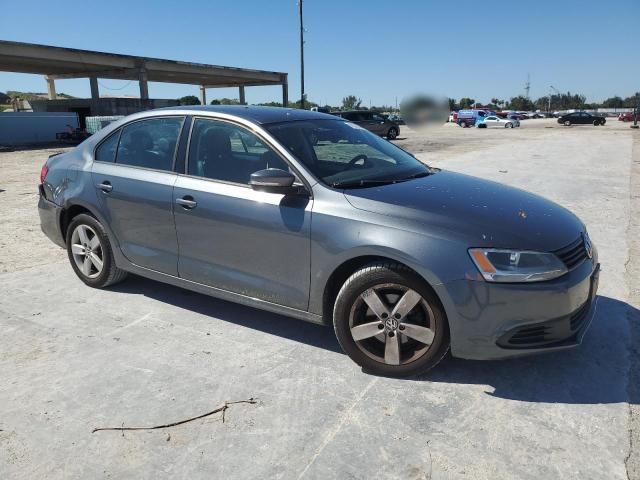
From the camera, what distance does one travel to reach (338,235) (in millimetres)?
3131

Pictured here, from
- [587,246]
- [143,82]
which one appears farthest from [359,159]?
[143,82]

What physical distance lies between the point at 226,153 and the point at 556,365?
266cm

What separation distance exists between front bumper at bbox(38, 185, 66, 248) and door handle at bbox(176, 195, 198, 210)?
1.64 metres

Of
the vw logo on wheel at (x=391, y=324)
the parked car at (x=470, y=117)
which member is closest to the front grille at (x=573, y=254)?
the vw logo on wheel at (x=391, y=324)

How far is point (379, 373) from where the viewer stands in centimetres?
318

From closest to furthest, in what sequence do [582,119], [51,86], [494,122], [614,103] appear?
1. [51,86]
2. [494,122]
3. [582,119]
4. [614,103]

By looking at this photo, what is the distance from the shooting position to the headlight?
9.14 ft

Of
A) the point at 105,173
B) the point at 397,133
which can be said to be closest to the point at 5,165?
the point at 105,173

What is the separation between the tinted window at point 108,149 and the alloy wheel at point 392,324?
2624mm

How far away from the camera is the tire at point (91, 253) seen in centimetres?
449

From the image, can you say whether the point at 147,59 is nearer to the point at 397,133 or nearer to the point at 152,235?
the point at 397,133

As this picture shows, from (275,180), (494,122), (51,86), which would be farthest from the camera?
(494,122)

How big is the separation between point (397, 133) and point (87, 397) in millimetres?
29698

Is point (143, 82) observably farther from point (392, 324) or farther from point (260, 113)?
point (392, 324)
